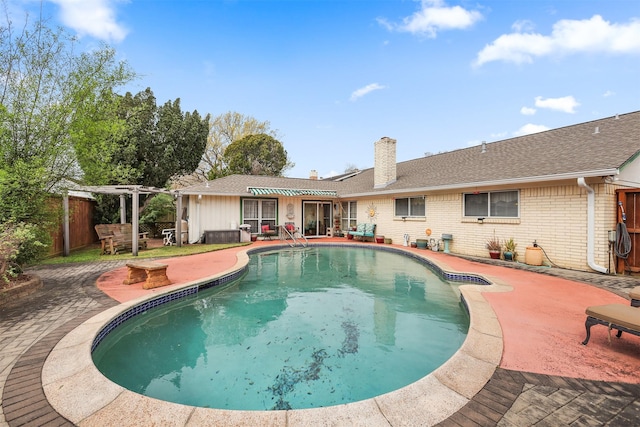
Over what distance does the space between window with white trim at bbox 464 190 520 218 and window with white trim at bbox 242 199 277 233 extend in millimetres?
11609

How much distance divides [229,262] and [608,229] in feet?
41.1

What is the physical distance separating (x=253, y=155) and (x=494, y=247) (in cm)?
2760

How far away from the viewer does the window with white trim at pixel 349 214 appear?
783 inches

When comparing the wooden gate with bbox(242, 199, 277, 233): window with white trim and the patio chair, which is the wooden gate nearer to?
the patio chair

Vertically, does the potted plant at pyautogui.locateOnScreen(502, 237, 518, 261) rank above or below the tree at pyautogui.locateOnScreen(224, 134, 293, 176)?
below

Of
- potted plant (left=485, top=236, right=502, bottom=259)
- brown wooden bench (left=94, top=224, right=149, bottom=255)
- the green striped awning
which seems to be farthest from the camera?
the green striped awning

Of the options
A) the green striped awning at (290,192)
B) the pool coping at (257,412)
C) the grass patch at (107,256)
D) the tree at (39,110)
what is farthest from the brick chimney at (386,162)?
the pool coping at (257,412)

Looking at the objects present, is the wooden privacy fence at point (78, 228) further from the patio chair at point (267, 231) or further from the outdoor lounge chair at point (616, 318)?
the outdoor lounge chair at point (616, 318)

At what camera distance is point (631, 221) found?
329 inches

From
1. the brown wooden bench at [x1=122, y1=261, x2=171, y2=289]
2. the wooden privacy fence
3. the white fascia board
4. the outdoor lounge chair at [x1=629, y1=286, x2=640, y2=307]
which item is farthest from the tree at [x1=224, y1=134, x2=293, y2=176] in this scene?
the outdoor lounge chair at [x1=629, y1=286, x2=640, y2=307]

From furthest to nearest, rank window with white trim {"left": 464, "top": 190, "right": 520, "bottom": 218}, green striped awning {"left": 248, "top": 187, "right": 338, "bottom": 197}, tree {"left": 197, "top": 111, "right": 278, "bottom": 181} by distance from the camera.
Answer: tree {"left": 197, "top": 111, "right": 278, "bottom": 181}, green striped awning {"left": 248, "top": 187, "right": 338, "bottom": 197}, window with white trim {"left": 464, "top": 190, "right": 520, "bottom": 218}

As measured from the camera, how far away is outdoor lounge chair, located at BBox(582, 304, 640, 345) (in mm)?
3619

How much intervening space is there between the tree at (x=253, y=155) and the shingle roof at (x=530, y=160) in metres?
14.1

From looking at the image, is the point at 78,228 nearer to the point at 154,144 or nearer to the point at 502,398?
the point at 154,144
